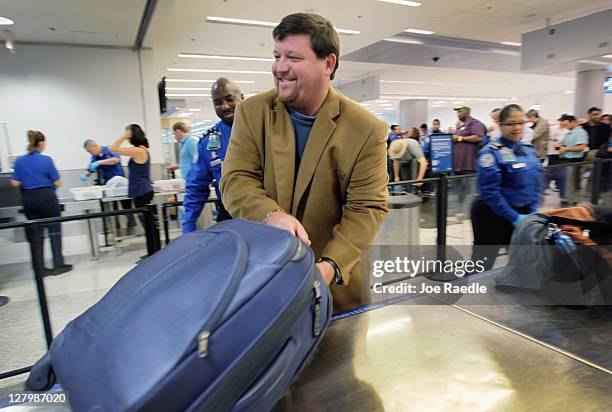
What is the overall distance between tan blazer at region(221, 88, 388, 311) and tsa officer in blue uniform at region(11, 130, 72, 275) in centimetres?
440

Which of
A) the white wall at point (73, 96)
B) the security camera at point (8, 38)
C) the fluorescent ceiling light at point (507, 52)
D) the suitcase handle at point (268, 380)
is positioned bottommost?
the suitcase handle at point (268, 380)

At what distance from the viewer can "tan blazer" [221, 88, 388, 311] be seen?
3.95ft

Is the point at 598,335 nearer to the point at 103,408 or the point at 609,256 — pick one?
the point at 609,256

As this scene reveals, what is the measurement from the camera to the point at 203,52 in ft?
33.8

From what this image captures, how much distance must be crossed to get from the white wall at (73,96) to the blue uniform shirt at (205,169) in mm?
7252

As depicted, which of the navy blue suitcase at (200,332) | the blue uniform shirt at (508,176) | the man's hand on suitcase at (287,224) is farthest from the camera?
the blue uniform shirt at (508,176)

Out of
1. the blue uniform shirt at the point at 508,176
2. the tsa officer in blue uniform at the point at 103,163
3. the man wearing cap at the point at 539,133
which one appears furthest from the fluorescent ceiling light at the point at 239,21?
the blue uniform shirt at the point at 508,176

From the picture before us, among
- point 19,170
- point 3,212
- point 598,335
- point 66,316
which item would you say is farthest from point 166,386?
point 3,212

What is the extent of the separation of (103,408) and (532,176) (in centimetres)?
287

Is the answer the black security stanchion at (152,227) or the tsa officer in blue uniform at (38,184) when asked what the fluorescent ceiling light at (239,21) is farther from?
the black security stanchion at (152,227)

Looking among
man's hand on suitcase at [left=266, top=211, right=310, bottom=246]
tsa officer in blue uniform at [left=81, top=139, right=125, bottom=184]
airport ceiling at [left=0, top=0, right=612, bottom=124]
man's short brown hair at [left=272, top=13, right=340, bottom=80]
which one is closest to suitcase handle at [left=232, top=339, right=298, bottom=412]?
man's hand on suitcase at [left=266, top=211, right=310, bottom=246]

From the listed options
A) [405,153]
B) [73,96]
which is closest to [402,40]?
[405,153]

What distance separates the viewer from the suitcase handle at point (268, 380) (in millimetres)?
637

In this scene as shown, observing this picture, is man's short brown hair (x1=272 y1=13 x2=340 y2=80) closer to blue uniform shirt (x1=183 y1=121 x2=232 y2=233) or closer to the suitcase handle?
the suitcase handle
